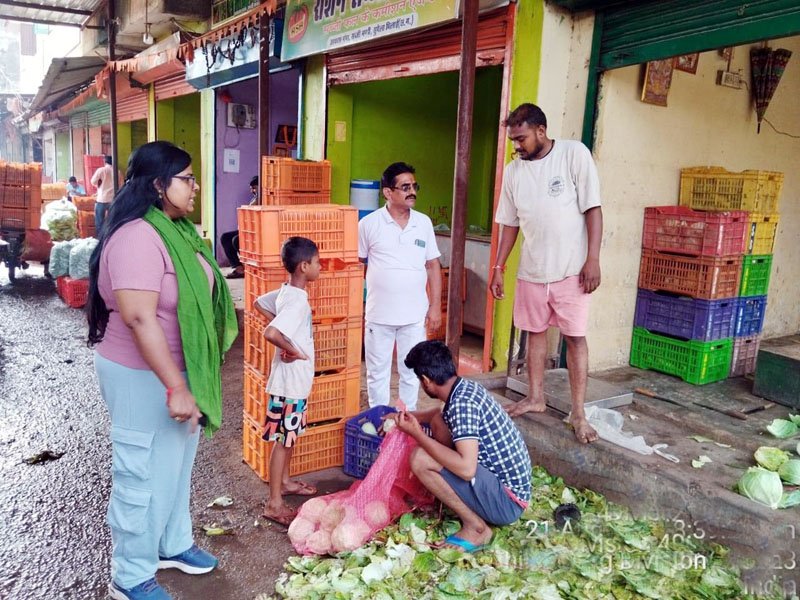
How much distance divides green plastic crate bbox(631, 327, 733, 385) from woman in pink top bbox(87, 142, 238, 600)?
163 inches

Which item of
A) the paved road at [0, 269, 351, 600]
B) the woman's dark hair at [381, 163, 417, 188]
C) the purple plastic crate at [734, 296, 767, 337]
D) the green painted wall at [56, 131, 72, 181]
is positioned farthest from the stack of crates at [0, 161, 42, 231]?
the green painted wall at [56, 131, 72, 181]

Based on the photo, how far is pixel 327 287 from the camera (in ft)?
13.6

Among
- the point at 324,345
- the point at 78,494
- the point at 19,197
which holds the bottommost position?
the point at 78,494

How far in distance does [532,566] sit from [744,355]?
3638 millimetres

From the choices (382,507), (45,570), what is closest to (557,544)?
(382,507)

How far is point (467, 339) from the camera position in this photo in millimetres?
7281

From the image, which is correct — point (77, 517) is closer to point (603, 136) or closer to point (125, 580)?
point (125, 580)

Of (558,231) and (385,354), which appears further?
(385,354)

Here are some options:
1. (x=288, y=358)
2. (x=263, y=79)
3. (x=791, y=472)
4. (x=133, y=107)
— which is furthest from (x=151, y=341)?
(x=133, y=107)

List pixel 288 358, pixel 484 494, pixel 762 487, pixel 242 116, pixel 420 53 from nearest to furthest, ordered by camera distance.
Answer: pixel 762 487, pixel 484 494, pixel 288 358, pixel 420 53, pixel 242 116

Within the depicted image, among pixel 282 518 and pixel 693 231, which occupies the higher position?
pixel 693 231

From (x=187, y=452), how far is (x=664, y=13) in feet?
14.2

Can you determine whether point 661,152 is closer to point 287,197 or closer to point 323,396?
point 323,396

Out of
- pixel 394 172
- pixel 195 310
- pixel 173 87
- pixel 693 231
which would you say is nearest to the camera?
pixel 195 310
